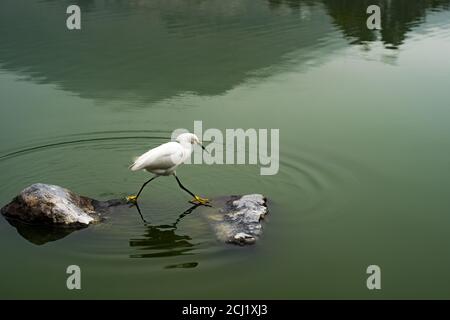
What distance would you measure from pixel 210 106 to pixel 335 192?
4241mm

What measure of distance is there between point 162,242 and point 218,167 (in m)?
2.31

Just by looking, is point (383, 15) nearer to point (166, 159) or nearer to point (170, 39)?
point (170, 39)

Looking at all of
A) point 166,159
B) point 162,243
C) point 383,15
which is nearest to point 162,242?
point 162,243

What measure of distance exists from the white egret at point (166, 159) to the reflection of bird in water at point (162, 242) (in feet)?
2.38

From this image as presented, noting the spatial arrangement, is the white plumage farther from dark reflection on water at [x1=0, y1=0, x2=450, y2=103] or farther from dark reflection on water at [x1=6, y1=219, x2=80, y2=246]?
dark reflection on water at [x1=0, y1=0, x2=450, y2=103]

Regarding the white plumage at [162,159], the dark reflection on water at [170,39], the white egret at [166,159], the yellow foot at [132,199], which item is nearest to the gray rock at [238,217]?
the white egret at [166,159]

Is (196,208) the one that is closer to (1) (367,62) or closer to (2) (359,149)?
(2) (359,149)

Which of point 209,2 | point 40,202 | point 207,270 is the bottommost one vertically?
point 207,270

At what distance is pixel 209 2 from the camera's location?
2231cm

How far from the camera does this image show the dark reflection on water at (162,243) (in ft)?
22.7

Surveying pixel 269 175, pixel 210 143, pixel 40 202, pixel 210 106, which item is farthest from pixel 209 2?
pixel 40 202

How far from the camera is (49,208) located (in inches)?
285

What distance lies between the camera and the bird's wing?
307 inches

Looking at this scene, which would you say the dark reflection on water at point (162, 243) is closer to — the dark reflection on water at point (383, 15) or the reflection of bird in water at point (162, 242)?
the reflection of bird in water at point (162, 242)
